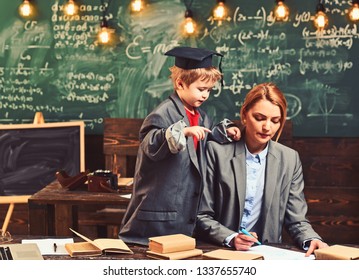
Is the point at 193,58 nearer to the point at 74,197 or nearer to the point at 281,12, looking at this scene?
the point at 74,197

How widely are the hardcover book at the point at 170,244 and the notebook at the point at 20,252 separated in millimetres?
406

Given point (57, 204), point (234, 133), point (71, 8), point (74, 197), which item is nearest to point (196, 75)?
point (234, 133)

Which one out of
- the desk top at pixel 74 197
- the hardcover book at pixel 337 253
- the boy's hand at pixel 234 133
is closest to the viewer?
the hardcover book at pixel 337 253

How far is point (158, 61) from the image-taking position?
6.38 m

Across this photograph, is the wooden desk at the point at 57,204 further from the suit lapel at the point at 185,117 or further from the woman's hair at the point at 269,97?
the woman's hair at the point at 269,97

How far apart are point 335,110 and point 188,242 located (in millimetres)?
3788

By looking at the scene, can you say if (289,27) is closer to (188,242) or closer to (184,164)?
(184,164)

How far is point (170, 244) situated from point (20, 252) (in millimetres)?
529

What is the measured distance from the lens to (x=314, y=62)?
20.5 ft

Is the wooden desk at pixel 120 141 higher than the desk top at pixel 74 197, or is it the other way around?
the wooden desk at pixel 120 141

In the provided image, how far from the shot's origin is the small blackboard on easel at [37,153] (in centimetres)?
603

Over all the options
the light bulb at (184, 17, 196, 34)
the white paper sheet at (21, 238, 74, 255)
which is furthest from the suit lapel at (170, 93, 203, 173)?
the light bulb at (184, 17, 196, 34)

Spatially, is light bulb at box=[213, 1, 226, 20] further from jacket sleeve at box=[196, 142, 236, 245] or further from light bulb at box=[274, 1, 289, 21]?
jacket sleeve at box=[196, 142, 236, 245]

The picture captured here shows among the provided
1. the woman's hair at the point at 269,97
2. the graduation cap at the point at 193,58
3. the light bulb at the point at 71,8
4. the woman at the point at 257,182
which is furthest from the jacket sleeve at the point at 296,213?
the light bulb at the point at 71,8
